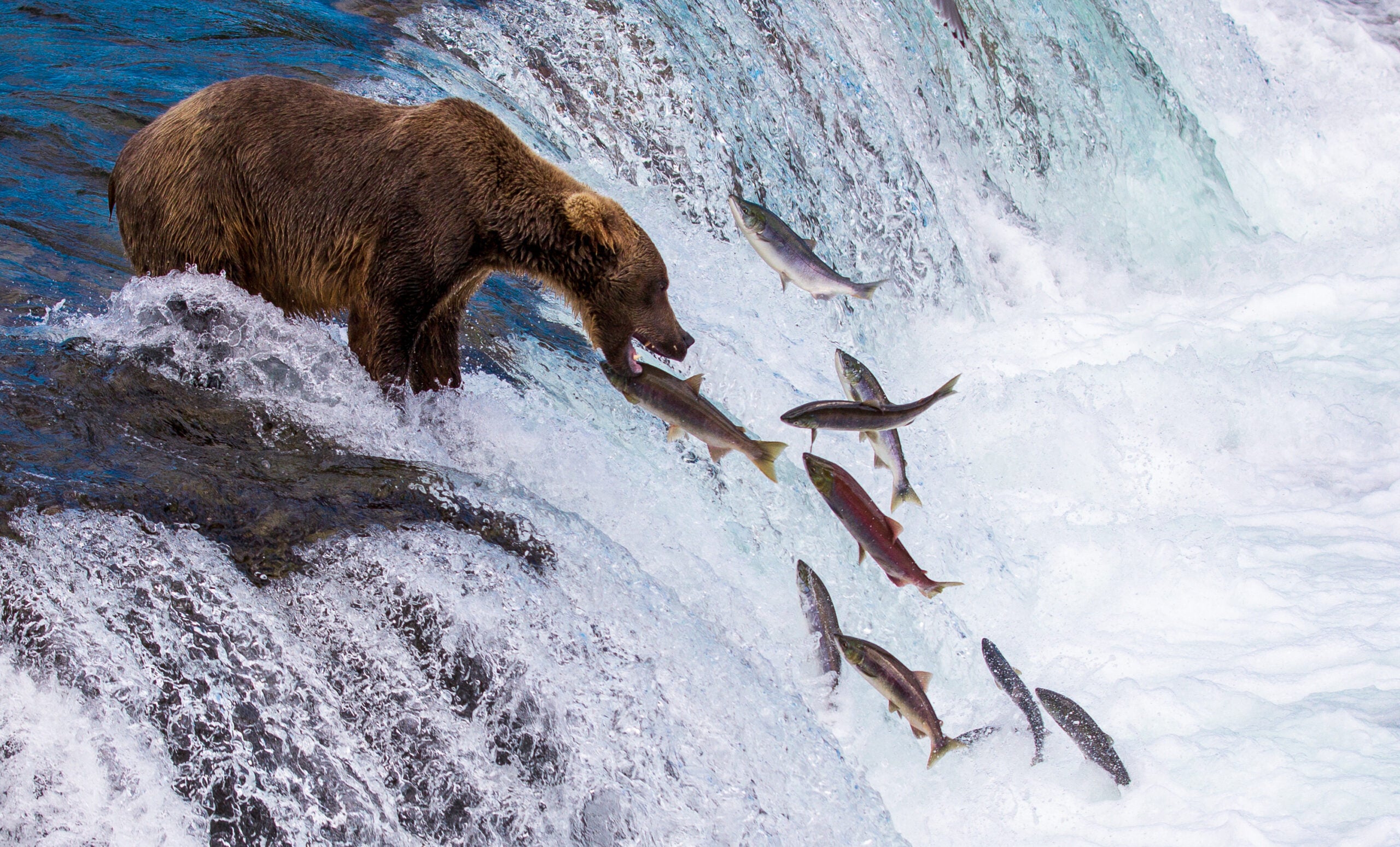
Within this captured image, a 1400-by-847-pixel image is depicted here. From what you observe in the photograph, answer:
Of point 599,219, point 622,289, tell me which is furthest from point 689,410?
point 599,219

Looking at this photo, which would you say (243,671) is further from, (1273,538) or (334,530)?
(1273,538)

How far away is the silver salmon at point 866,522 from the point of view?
3273mm

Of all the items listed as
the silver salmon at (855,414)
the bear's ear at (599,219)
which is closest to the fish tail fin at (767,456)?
the silver salmon at (855,414)

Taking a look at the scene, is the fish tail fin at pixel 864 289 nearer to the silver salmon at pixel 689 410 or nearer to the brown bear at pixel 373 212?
the brown bear at pixel 373 212

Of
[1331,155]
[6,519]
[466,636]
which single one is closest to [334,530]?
[466,636]

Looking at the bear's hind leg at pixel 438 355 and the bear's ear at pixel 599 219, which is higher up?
the bear's ear at pixel 599 219

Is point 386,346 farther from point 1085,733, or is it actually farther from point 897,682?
point 1085,733

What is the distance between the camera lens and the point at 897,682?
10.9 ft

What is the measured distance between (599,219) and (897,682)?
181cm

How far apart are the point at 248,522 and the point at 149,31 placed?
513 centimetres

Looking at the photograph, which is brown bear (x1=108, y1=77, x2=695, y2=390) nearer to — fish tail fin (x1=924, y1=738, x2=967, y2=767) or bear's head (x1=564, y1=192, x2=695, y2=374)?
bear's head (x1=564, y1=192, x2=695, y2=374)

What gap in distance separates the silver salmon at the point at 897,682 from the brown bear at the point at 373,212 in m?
1.15

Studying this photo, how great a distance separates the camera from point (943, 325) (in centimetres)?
720

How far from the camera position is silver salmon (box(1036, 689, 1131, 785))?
3.68 m
